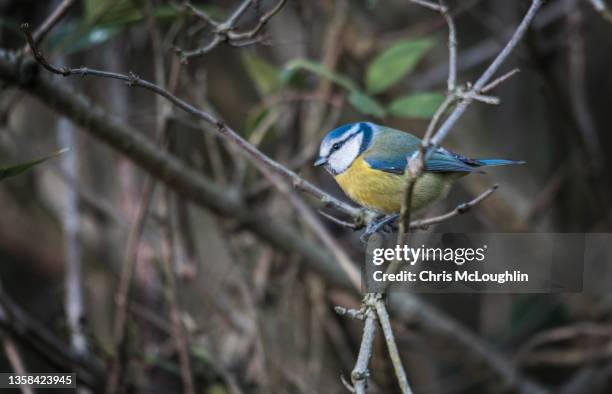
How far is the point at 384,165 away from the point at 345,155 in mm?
134

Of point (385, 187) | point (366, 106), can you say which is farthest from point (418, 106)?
point (385, 187)

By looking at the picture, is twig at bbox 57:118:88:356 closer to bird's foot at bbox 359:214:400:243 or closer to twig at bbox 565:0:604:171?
bird's foot at bbox 359:214:400:243

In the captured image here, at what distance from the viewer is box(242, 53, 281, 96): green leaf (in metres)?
2.00

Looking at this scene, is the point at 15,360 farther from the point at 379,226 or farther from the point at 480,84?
the point at 480,84

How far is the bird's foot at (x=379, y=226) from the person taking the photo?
45.5 inches

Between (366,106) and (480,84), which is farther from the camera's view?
(366,106)

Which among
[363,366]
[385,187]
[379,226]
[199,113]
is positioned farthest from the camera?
[385,187]

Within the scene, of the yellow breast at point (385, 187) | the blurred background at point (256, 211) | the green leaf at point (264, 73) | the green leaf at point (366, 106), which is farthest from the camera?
the green leaf at point (264, 73)

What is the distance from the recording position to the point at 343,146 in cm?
153

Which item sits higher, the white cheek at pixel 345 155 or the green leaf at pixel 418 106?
the green leaf at pixel 418 106

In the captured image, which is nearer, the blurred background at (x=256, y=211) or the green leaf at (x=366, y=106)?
the green leaf at (x=366, y=106)

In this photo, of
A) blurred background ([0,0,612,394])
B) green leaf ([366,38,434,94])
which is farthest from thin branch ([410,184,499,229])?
green leaf ([366,38,434,94])

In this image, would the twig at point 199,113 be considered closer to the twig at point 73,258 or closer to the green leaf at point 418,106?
the green leaf at point 418,106

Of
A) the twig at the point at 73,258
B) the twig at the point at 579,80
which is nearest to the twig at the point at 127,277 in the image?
the twig at the point at 73,258
